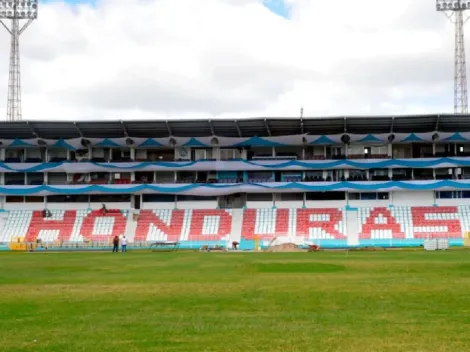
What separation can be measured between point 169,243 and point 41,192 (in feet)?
65.3

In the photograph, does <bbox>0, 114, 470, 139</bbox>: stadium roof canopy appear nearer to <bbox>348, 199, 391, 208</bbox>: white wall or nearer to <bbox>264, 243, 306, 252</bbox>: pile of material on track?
<bbox>348, 199, 391, 208</bbox>: white wall

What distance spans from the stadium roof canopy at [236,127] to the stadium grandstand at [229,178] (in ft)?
0.45

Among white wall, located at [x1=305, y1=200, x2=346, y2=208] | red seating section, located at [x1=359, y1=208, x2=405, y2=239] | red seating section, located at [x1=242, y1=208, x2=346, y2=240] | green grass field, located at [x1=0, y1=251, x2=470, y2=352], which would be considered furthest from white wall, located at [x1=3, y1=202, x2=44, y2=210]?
green grass field, located at [x1=0, y1=251, x2=470, y2=352]

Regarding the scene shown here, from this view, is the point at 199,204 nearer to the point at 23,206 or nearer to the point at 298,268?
the point at 23,206

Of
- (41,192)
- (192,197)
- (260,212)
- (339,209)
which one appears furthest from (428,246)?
(41,192)

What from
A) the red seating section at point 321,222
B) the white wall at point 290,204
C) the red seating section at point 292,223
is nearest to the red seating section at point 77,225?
the red seating section at point 292,223

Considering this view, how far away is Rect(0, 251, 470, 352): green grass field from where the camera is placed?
42.0 ft

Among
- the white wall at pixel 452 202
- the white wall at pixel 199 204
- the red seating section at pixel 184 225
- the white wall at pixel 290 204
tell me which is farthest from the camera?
the white wall at pixel 199 204

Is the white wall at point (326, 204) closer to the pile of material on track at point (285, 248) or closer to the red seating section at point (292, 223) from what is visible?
the red seating section at point (292, 223)

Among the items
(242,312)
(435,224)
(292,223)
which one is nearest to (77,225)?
(292,223)

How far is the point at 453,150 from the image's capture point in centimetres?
8019

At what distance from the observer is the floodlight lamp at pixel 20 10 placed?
79.2 meters

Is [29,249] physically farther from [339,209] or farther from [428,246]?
[428,246]

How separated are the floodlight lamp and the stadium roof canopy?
1234 centimetres
